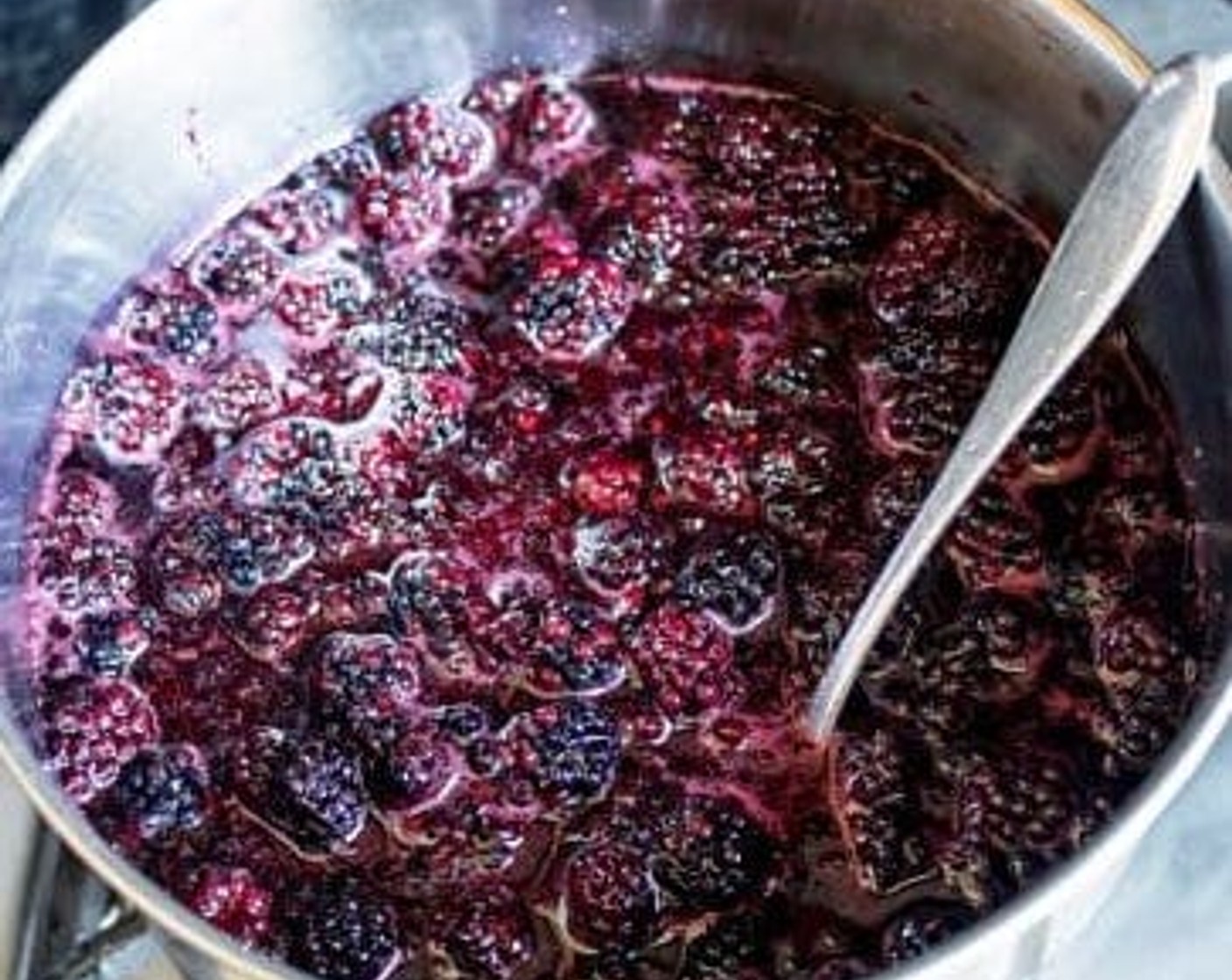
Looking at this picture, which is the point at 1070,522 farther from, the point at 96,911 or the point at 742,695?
the point at 96,911

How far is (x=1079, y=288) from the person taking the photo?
3.43ft

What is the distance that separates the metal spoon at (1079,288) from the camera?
40.2 inches

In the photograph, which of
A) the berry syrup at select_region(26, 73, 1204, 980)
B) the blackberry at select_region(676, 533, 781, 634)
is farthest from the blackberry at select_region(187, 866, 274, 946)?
the blackberry at select_region(676, 533, 781, 634)

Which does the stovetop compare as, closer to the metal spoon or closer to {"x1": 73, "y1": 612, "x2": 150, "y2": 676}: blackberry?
{"x1": 73, "y1": 612, "x2": 150, "y2": 676}: blackberry

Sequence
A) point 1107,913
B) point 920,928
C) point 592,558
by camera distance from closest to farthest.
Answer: point 920,928
point 592,558
point 1107,913

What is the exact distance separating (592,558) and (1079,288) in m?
0.27

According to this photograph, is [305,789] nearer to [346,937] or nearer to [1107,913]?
[346,937]

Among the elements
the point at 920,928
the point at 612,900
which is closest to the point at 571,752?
the point at 612,900

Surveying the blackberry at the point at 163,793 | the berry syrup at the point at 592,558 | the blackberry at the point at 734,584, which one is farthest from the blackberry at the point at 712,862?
the blackberry at the point at 163,793

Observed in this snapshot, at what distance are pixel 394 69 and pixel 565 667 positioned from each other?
1.30ft

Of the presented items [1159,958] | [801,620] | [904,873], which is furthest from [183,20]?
[1159,958]

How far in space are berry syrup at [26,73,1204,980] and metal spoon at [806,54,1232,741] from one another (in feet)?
0.15

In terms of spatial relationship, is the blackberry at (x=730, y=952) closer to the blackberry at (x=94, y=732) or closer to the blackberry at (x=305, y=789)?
the blackberry at (x=305, y=789)

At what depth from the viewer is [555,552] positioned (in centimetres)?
113
